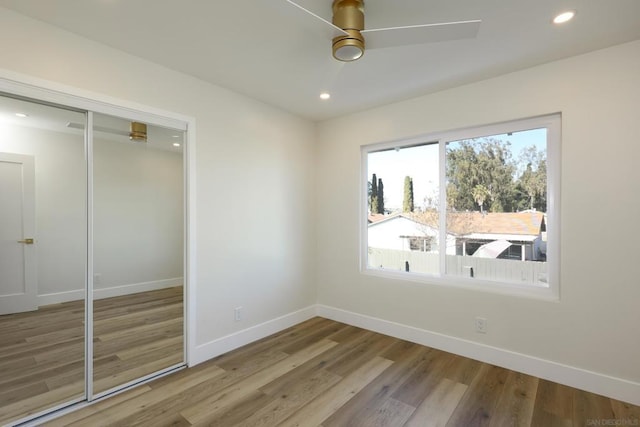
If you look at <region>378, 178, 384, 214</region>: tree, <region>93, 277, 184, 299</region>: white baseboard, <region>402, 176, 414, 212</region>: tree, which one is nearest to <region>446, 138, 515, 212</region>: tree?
<region>402, 176, 414, 212</region>: tree

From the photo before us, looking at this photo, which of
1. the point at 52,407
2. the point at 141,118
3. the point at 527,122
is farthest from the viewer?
the point at 527,122

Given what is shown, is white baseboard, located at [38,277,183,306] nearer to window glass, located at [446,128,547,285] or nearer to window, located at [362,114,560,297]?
window, located at [362,114,560,297]

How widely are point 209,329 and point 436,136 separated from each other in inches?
119

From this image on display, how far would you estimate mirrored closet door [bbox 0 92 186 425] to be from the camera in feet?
6.84

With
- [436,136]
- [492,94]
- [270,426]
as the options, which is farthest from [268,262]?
[492,94]

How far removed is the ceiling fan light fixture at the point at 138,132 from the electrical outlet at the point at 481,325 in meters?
3.42

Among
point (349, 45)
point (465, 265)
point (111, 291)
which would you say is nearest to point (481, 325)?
point (465, 265)

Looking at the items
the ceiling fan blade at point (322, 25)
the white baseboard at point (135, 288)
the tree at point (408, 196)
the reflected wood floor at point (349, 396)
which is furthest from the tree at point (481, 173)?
the white baseboard at point (135, 288)

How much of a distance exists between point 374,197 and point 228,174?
5.77 ft

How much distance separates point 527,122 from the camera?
106 inches

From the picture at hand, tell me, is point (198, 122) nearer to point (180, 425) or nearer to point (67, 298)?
point (67, 298)

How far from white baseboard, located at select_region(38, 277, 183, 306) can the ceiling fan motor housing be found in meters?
2.34

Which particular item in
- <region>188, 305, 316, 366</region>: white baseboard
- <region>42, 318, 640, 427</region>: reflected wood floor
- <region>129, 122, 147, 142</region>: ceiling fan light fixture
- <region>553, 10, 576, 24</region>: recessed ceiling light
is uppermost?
<region>553, 10, 576, 24</region>: recessed ceiling light

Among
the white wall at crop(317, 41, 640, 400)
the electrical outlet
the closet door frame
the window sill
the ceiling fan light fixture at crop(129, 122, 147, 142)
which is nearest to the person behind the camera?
the closet door frame
